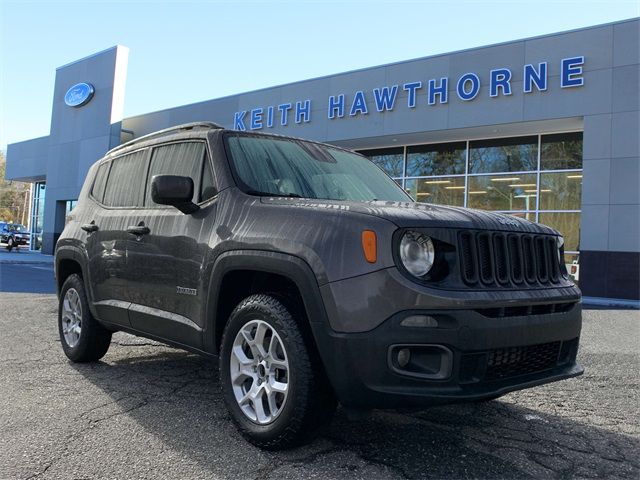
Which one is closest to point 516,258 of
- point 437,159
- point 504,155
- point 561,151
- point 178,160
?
point 178,160

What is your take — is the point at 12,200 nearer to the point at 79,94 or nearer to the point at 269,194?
the point at 79,94

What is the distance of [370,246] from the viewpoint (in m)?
2.79

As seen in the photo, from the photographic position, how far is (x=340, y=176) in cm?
420

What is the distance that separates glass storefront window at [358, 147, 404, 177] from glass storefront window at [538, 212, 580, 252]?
5.24 metres

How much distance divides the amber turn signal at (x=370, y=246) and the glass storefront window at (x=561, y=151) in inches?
592

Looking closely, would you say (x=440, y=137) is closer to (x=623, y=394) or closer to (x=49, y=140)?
(x=623, y=394)

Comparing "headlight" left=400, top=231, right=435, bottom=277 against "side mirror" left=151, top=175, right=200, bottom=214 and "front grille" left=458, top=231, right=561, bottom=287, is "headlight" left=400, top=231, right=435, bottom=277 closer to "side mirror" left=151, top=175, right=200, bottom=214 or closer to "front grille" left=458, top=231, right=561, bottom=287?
"front grille" left=458, top=231, right=561, bottom=287

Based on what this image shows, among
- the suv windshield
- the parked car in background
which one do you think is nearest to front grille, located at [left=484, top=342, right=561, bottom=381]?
the suv windshield

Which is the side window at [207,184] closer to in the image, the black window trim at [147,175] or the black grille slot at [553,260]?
the black window trim at [147,175]

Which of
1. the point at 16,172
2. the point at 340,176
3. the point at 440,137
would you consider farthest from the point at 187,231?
the point at 16,172

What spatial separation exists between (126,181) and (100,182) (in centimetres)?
60

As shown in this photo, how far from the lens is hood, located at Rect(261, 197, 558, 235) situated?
286cm

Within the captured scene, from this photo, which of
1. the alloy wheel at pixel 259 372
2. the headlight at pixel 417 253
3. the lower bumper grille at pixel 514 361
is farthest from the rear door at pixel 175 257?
the lower bumper grille at pixel 514 361

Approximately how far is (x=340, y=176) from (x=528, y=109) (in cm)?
1271
